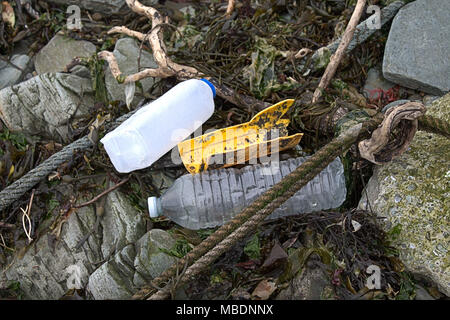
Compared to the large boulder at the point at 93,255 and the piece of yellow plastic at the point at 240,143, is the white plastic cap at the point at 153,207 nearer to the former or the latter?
the large boulder at the point at 93,255

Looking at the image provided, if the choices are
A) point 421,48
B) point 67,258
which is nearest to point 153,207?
point 67,258

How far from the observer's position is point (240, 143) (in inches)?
98.7

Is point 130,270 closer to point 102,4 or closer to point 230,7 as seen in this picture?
point 230,7

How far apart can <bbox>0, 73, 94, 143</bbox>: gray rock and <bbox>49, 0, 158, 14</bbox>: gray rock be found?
85cm

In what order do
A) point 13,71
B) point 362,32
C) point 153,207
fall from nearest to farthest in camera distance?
1. point 153,207
2. point 362,32
3. point 13,71

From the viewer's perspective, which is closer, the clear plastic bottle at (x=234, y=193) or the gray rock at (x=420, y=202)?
the gray rock at (x=420, y=202)

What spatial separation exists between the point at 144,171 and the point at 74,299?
0.84 m

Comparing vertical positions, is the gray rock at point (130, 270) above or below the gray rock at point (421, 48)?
below

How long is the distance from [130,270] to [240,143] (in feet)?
3.19

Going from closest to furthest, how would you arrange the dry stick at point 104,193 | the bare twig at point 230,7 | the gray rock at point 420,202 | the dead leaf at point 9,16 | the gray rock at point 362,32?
the gray rock at point 420,202 → the dry stick at point 104,193 → the gray rock at point 362,32 → the bare twig at point 230,7 → the dead leaf at point 9,16

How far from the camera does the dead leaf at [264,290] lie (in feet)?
6.64

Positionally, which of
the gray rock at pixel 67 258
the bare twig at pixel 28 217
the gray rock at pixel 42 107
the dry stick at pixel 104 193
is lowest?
the gray rock at pixel 67 258

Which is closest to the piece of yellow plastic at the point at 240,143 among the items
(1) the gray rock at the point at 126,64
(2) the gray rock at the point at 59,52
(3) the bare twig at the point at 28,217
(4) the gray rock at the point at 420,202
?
(4) the gray rock at the point at 420,202

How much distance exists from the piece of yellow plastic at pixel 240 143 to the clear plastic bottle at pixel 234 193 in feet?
0.31
